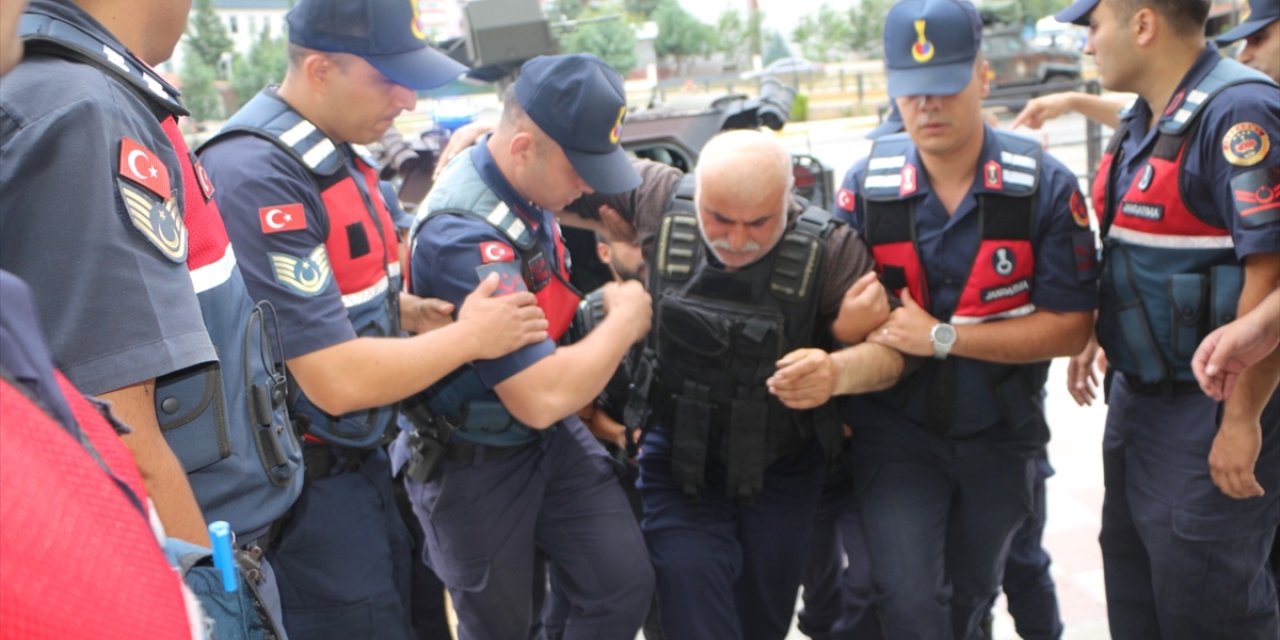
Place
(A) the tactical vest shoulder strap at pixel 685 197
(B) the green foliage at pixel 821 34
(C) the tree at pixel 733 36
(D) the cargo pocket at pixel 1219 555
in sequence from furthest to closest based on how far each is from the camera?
(B) the green foliage at pixel 821 34 → (C) the tree at pixel 733 36 → (A) the tactical vest shoulder strap at pixel 685 197 → (D) the cargo pocket at pixel 1219 555

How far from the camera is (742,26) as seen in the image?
37406mm

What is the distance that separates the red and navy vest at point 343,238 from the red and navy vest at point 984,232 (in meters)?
1.28

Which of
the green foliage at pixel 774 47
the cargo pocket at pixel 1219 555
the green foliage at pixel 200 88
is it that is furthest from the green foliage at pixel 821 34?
the cargo pocket at pixel 1219 555

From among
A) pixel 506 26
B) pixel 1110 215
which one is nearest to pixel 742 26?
pixel 506 26

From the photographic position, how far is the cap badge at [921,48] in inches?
115

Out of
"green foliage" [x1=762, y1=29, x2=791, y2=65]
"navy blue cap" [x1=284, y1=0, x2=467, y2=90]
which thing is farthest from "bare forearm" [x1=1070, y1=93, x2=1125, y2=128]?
"green foliage" [x1=762, y1=29, x2=791, y2=65]

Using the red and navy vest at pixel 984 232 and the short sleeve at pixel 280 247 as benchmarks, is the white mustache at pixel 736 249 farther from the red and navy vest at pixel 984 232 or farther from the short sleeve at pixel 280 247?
the short sleeve at pixel 280 247

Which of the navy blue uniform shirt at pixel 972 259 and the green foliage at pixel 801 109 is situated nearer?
the navy blue uniform shirt at pixel 972 259

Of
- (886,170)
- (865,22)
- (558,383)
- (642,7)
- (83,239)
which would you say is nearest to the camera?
(83,239)

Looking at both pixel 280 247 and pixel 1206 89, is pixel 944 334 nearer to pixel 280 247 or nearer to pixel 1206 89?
pixel 1206 89

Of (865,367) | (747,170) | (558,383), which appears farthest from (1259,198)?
(558,383)

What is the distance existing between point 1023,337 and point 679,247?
894 millimetres

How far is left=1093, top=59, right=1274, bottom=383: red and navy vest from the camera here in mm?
2715

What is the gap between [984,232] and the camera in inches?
113
